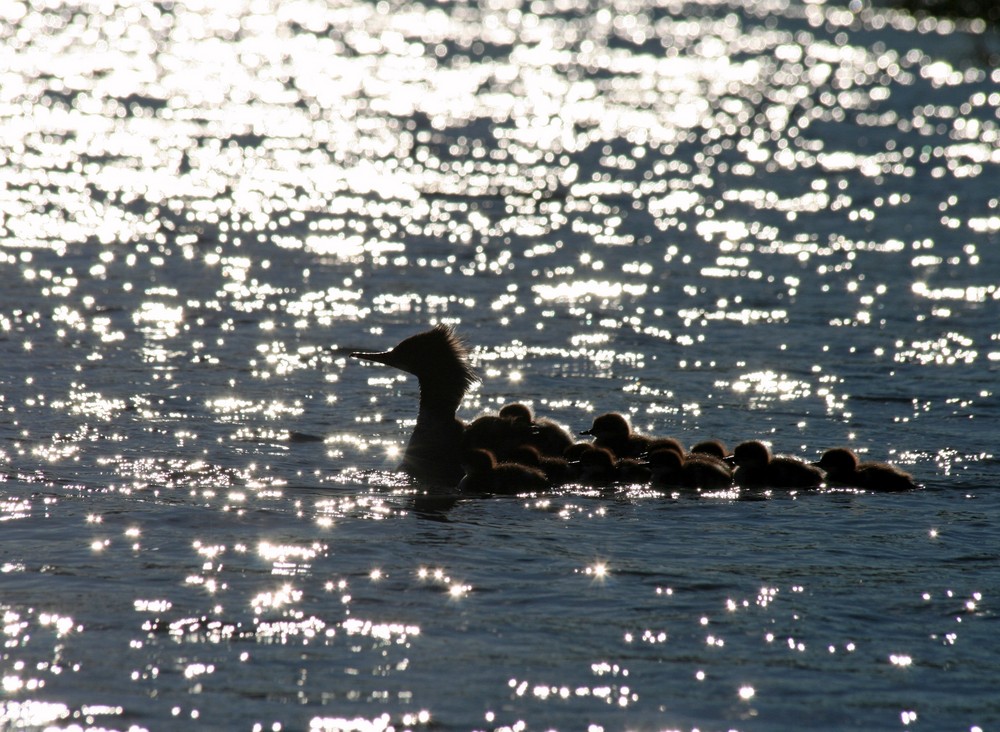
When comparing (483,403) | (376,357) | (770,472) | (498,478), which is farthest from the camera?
(483,403)

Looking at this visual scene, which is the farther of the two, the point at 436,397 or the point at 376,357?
the point at 376,357

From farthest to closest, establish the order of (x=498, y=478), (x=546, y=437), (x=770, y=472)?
(x=546, y=437), (x=770, y=472), (x=498, y=478)

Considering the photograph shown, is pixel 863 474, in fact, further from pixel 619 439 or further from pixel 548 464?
pixel 548 464

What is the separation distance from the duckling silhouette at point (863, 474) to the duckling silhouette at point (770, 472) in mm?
148

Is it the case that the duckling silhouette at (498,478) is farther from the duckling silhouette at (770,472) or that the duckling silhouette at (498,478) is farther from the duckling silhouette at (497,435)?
the duckling silhouette at (770,472)

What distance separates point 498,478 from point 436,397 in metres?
1.25

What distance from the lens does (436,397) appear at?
546 inches

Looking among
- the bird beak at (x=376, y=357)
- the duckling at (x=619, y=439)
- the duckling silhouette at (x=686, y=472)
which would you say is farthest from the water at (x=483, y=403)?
Result: the duckling at (x=619, y=439)

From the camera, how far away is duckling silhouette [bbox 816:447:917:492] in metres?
13.0

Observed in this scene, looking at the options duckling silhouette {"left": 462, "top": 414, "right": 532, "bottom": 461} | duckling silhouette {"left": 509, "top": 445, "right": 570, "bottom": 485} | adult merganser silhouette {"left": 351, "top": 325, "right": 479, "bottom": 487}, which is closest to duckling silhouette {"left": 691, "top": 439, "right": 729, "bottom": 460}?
duckling silhouette {"left": 509, "top": 445, "right": 570, "bottom": 485}

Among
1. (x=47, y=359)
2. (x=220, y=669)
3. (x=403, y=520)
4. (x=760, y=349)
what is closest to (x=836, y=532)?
(x=403, y=520)

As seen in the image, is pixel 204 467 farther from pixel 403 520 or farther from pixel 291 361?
pixel 291 361

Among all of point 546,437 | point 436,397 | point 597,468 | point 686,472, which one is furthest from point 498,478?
point 686,472

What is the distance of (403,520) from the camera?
12.1 meters
